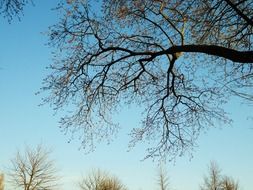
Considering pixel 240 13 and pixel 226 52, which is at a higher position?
pixel 240 13

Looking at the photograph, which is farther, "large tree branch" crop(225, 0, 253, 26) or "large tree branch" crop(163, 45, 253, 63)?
"large tree branch" crop(225, 0, 253, 26)

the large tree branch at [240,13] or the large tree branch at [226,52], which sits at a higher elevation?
the large tree branch at [240,13]

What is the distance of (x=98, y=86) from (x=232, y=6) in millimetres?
4608

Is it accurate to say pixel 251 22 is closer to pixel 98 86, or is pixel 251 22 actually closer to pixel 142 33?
pixel 142 33

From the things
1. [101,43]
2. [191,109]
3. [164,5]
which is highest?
[164,5]

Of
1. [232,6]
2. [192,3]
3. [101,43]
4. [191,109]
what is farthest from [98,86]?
[232,6]

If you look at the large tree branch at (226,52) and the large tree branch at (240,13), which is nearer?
the large tree branch at (226,52)

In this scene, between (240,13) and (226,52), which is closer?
(226,52)

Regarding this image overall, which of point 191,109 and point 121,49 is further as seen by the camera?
point 191,109

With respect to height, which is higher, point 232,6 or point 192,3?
point 192,3

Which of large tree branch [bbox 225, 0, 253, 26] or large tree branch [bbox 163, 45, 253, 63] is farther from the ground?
large tree branch [bbox 225, 0, 253, 26]

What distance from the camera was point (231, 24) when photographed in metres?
8.83

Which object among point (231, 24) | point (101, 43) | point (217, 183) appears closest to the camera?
point (231, 24)

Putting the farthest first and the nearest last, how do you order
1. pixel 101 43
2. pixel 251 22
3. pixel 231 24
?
pixel 101 43 < pixel 231 24 < pixel 251 22
